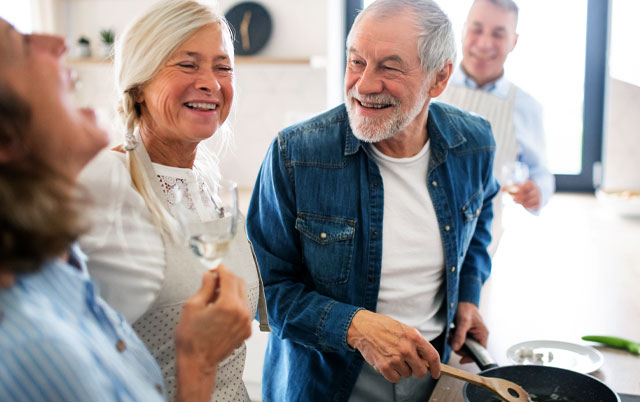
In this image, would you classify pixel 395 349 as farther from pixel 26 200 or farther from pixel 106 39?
pixel 106 39

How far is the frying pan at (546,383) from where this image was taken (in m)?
1.09

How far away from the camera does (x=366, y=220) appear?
1.31 metres

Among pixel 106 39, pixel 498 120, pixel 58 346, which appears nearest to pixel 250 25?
pixel 106 39

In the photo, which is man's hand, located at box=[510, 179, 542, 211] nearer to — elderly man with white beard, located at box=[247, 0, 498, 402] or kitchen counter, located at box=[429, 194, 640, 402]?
kitchen counter, located at box=[429, 194, 640, 402]

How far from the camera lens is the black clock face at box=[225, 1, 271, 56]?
3.29 meters

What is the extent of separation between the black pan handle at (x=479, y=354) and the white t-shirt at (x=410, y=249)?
0.23 ft

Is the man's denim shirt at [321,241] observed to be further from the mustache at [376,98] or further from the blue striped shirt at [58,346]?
→ the blue striped shirt at [58,346]

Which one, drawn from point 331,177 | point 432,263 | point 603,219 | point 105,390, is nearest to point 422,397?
point 432,263

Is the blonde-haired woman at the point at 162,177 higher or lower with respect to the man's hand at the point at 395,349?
higher

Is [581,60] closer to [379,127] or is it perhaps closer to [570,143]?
[570,143]

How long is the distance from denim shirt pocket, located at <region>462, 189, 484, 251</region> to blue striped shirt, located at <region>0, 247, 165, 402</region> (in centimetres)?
94

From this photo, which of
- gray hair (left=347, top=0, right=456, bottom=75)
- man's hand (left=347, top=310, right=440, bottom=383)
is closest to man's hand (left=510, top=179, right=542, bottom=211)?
gray hair (left=347, top=0, right=456, bottom=75)

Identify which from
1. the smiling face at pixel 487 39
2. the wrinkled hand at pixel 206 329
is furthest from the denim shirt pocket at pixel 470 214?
the smiling face at pixel 487 39

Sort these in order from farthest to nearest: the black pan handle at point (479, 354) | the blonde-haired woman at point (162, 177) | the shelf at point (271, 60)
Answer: the shelf at point (271, 60), the black pan handle at point (479, 354), the blonde-haired woman at point (162, 177)
